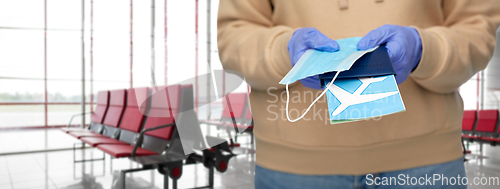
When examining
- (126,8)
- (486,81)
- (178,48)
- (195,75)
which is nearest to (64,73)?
(126,8)

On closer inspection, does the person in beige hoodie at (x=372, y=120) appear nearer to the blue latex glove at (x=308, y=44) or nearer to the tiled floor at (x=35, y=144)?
the blue latex glove at (x=308, y=44)

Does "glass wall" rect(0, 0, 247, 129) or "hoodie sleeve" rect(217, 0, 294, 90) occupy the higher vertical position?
"glass wall" rect(0, 0, 247, 129)

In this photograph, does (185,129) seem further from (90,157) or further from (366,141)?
(90,157)

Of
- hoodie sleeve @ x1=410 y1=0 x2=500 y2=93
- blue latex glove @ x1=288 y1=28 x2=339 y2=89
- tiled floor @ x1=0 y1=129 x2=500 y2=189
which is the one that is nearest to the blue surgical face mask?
blue latex glove @ x1=288 y1=28 x2=339 y2=89

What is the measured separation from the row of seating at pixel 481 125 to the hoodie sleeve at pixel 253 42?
546 centimetres

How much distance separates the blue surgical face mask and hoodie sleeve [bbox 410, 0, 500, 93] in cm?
15

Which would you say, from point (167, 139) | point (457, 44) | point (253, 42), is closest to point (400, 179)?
point (457, 44)

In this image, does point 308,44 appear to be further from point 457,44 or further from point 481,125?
point 481,125

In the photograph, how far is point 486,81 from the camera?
42.0 ft

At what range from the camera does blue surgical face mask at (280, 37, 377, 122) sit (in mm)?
507

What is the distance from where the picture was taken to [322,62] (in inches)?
21.5

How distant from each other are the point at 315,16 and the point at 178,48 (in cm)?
235

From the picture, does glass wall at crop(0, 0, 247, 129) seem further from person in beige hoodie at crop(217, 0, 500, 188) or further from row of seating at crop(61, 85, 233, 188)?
person in beige hoodie at crop(217, 0, 500, 188)

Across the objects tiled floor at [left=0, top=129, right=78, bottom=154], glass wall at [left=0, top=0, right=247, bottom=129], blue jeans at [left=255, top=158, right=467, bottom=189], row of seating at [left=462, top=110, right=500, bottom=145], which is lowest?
tiled floor at [left=0, top=129, right=78, bottom=154]
